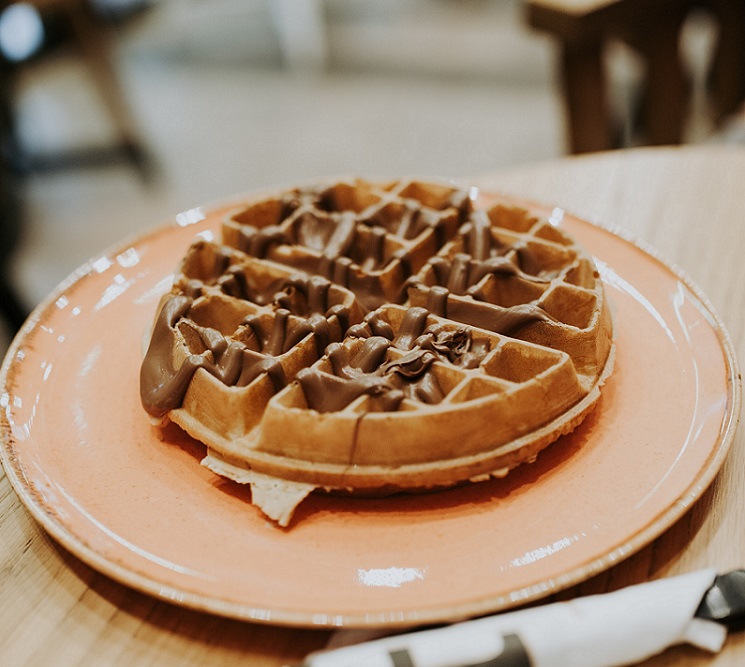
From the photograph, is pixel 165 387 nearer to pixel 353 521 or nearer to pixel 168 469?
pixel 168 469

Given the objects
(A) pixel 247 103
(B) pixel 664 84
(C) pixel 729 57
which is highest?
(B) pixel 664 84

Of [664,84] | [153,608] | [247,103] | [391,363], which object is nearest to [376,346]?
[391,363]

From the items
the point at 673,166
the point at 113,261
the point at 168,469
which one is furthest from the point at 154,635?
the point at 673,166

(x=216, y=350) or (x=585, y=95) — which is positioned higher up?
(x=216, y=350)

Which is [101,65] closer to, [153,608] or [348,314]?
[348,314]

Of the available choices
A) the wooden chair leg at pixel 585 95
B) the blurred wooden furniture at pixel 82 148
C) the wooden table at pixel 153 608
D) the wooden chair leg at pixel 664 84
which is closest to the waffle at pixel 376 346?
the wooden table at pixel 153 608

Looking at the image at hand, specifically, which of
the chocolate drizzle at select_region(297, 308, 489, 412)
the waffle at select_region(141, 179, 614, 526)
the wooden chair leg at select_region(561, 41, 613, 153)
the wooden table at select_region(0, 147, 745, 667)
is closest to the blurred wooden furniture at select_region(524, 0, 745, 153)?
the wooden chair leg at select_region(561, 41, 613, 153)

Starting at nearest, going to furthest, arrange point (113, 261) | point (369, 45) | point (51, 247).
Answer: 1. point (113, 261)
2. point (51, 247)
3. point (369, 45)

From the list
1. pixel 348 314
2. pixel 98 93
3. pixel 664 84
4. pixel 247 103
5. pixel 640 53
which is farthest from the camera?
pixel 247 103
